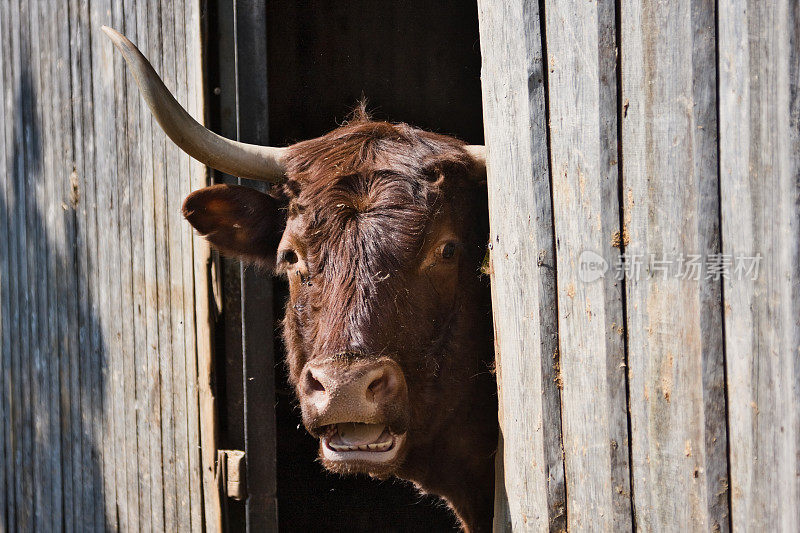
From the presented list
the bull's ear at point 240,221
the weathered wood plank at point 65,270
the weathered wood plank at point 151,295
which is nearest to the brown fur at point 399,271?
the bull's ear at point 240,221

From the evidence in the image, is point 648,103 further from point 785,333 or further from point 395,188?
point 395,188

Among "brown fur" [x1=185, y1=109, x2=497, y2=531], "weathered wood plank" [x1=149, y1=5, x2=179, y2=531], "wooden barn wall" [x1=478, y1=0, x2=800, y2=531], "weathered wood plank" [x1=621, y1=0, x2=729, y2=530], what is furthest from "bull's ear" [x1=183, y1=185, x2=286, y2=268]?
"weathered wood plank" [x1=621, y1=0, x2=729, y2=530]

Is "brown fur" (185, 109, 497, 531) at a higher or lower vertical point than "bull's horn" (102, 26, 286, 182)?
lower

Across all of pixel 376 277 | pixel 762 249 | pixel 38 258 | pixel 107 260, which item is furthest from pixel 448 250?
pixel 38 258

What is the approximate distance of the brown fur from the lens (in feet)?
9.38

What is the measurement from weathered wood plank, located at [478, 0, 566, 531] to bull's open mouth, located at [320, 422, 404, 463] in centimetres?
53

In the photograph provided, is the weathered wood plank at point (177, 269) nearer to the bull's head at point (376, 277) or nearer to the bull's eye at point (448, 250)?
the bull's head at point (376, 277)

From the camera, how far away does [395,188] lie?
122 inches

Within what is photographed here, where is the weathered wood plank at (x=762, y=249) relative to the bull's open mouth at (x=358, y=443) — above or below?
above

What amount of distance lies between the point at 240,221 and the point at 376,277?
0.94 meters

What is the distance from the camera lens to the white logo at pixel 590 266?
1977 millimetres

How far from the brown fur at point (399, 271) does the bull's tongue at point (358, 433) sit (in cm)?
9

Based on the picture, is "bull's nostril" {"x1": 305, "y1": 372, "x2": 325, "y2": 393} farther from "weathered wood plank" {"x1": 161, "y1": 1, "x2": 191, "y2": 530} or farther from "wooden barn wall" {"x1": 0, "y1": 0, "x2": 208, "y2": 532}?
"weathered wood plank" {"x1": 161, "y1": 1, "x2": 191, "y2": 530}

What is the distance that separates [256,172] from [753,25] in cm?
221
